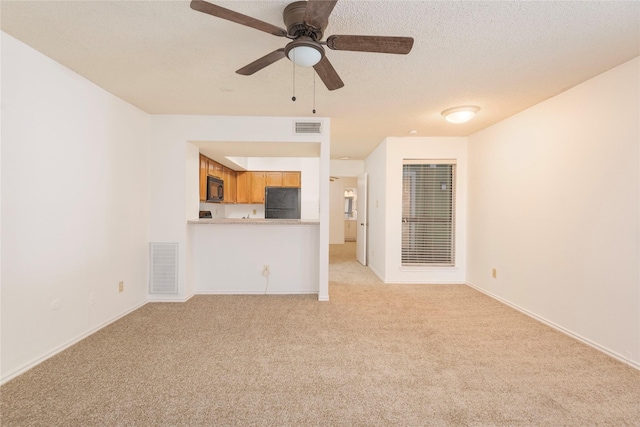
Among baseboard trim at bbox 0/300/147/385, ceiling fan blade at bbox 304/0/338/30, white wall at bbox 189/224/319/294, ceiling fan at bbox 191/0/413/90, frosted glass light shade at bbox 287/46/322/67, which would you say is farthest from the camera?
white wall at bbox 189/224/319/294

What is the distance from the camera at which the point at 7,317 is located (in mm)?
1921

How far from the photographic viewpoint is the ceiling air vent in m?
3.56

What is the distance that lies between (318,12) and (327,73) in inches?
18.2

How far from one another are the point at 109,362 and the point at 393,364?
7.19ft

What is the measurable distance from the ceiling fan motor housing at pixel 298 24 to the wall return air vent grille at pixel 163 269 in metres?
3.00

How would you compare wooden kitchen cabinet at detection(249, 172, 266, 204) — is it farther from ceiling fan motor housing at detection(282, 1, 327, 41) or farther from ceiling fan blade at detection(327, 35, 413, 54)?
ceiling fan blade at detection(327, 35, 413, 54)

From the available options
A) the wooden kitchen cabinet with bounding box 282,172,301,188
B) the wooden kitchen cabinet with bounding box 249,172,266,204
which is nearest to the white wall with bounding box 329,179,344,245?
the wooden kitchen cabinet with bounding box 282,172,301,188

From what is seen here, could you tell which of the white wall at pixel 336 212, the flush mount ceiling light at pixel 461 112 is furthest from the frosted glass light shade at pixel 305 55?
the white wall at pixel 336 212

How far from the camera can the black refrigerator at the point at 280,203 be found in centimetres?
604

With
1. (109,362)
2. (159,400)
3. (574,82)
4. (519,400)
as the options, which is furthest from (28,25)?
(574,82)

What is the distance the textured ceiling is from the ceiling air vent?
1.00ft

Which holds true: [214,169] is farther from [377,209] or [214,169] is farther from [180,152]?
[377,209]

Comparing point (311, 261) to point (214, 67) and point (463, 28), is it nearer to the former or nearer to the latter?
point (214, 67)

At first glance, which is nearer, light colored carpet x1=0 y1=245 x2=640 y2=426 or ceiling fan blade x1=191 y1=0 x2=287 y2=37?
ceiling fan blade x1=191 y1=0 x2=287 y2=37
